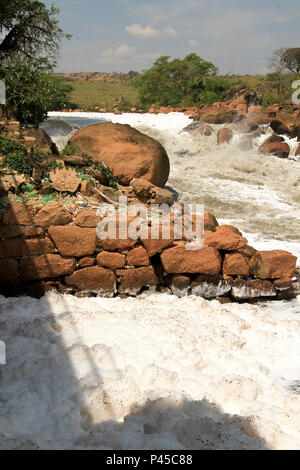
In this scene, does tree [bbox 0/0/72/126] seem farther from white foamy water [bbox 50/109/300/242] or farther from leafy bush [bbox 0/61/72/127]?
white foamy water [bbox 50/109/300/242]

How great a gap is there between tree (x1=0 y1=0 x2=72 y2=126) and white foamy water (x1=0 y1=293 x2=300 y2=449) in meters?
5.72

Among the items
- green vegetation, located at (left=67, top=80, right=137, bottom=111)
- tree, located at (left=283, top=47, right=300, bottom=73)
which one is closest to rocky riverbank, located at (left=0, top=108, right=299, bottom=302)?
green vegetation, located at (left=67, top=80, right=137, bottom=111)

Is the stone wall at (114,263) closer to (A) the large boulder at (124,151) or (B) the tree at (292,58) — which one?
(A) the large boulder at (124,151)

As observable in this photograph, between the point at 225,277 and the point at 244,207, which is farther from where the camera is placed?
the point at 244,207

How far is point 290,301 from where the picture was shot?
4652mm

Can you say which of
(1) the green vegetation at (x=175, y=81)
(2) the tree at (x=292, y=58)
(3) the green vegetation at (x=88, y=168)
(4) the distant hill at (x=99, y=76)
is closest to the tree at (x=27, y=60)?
(3) the green vegetation at (x=88, y=168)

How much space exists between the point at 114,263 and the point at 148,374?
65.7 inches

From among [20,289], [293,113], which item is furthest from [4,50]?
[293,113]

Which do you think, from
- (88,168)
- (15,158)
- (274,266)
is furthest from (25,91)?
(274,266)

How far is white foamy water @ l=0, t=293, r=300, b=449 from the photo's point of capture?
2445mm

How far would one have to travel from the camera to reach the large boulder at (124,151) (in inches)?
275

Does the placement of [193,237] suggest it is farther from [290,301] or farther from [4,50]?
[4,50]

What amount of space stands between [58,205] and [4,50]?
6621 millimetres

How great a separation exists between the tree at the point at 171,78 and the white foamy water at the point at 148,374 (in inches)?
876
